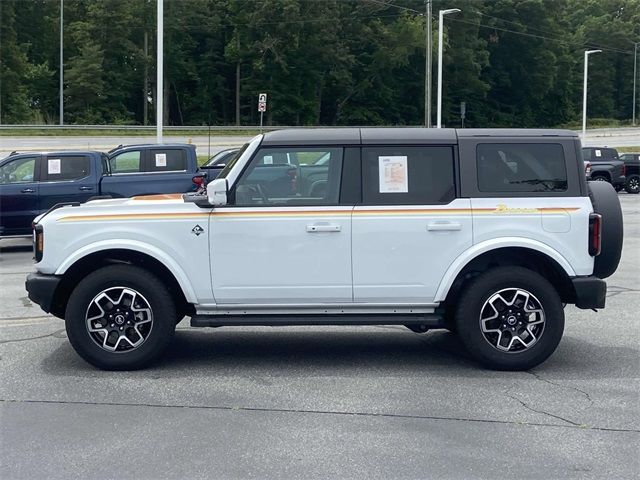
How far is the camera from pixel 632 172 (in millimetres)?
33500

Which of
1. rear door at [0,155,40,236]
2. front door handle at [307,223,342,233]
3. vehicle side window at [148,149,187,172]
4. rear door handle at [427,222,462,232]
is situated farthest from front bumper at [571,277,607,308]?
vehicle side window at [148,149,187,172]

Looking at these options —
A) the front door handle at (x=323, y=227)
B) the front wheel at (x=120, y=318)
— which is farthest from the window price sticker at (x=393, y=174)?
the front wheel at (x=120, y=318)

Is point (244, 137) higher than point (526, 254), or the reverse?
point (244, 137)

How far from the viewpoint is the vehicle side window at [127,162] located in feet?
57.1

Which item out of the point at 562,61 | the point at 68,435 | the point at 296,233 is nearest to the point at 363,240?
the point at 296,233

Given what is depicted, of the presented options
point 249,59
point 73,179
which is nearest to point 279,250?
point 73,179

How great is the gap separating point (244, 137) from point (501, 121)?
121 feet

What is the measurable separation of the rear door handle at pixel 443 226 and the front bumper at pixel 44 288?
9.81ft

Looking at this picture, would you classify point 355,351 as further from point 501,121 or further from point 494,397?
point 501,121

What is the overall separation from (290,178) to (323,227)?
1.72 ft

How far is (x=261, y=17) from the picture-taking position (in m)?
68.0

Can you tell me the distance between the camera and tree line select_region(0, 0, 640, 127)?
220 ft

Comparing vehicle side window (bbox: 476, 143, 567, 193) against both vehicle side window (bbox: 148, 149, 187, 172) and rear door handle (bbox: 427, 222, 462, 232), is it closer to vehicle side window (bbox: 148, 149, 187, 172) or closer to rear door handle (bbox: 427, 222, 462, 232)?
rear door handle (bbox: 427, 222, 462, 232)

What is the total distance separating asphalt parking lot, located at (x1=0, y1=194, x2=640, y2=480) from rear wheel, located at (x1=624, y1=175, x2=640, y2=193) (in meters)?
27.1
